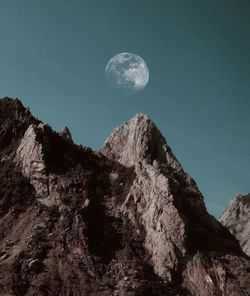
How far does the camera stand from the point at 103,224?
43.3 meters

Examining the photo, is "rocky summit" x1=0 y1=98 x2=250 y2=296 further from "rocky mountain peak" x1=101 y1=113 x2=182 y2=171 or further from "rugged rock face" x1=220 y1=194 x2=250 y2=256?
"rugged rock face" x1=220 y1=194 x2=250 y2=256

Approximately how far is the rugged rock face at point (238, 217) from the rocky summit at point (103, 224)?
58.4m

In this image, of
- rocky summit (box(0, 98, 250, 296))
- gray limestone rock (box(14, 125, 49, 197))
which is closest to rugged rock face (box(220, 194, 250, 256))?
rocky summit (box(0, 98, 250, 296))

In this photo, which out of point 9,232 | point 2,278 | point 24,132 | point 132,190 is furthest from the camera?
point 24,132

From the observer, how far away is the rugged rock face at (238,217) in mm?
107438

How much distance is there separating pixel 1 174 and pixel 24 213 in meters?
6.49

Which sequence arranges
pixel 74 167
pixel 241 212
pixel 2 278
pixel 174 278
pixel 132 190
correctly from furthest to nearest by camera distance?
pixel 241 212 → pixel 74 167 → pixel 132 190 → pixel 174 278 → pixel 2 278

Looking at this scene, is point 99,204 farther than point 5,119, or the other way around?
point 5,119

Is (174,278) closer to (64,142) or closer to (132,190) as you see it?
(132,190)

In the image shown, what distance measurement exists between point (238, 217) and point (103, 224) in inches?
3103

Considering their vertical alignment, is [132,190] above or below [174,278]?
above

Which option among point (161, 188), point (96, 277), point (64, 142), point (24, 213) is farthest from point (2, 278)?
point (64, 142)

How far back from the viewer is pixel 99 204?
1836 inches

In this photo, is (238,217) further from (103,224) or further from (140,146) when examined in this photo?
A: (103,224)
